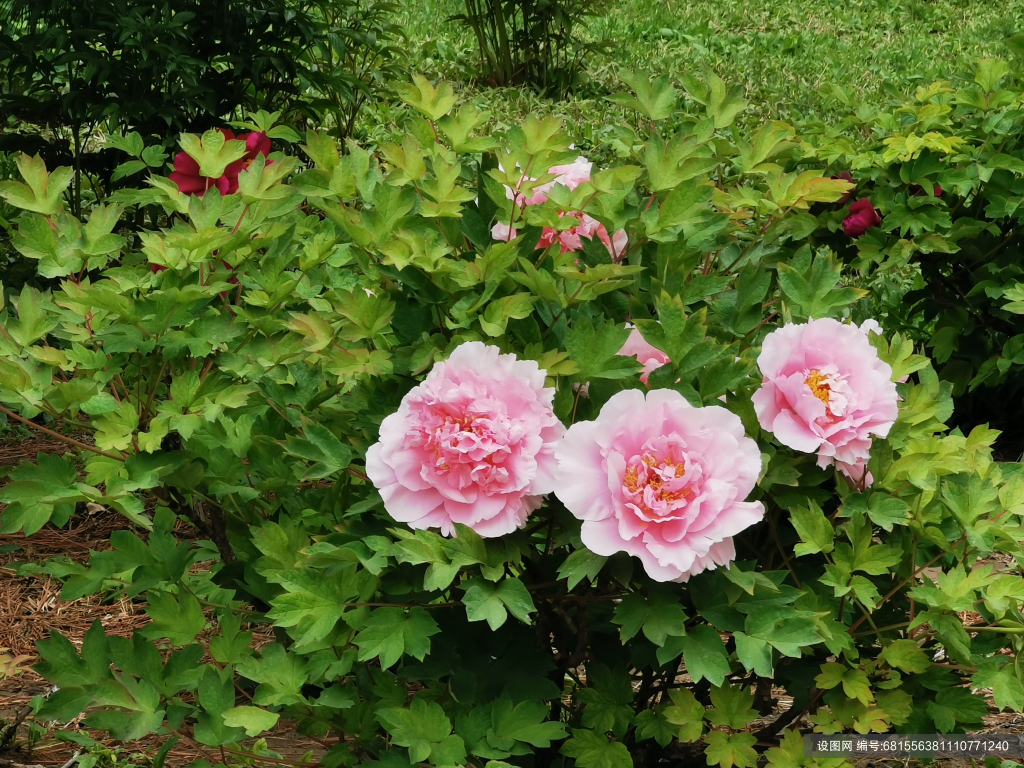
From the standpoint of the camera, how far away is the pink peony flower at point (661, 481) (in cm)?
121

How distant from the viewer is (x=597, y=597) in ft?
4.53

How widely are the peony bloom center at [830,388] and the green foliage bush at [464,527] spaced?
9cm

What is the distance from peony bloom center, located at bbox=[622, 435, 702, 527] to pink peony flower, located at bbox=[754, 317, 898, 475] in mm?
155

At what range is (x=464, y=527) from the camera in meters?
1.29

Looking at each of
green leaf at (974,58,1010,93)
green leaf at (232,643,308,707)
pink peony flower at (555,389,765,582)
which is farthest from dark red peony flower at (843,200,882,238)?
green leaf at (232,643,308,707)

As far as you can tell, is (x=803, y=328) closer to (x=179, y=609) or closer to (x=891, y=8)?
(x=179, y=609)

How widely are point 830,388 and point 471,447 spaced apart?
0.46m

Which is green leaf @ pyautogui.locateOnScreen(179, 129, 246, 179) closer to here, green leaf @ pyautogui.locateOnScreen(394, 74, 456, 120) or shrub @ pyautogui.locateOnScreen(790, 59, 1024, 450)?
green leaf @ pyautogui.locateOnScreen(394, 74, 456, 120)

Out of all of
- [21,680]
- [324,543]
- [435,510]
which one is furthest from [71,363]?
[21,680]

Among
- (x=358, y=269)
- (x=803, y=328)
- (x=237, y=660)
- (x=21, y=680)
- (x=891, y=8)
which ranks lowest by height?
(x=891, y=8)

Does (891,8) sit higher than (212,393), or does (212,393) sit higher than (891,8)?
(212,393)

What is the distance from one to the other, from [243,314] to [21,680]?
1.12m

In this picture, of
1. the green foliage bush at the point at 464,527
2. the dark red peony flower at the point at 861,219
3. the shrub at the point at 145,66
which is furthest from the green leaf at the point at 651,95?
the shrub at the point at 145,66

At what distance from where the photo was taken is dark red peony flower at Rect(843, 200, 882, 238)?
10.4 ft
